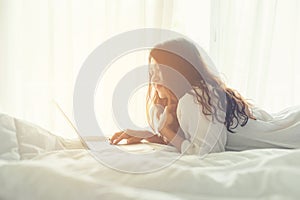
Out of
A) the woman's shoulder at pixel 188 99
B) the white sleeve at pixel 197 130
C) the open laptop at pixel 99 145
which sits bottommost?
the open laptop at pixel 99 145

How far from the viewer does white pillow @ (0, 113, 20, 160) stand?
35.4 inches

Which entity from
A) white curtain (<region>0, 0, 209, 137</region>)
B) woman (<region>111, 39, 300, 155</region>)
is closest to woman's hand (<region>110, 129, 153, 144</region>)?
woman (<region>111, 39, 300, 155</region>)

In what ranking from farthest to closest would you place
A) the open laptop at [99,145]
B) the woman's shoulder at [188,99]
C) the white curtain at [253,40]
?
1. the white curtain at [253,40]
2. the woman's shoulder at [188,99]
3. the open laptop at [99,145]

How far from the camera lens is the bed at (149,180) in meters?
0.72

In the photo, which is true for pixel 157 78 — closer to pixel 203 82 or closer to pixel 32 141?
pixel 203 82

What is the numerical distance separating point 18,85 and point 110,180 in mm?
1062

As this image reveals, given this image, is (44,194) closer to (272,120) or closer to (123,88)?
(272,120)

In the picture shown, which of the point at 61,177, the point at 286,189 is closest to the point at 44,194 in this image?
the point at 61,177

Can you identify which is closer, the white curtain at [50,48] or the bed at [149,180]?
the bed at [149,180]

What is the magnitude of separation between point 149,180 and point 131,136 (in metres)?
0.57

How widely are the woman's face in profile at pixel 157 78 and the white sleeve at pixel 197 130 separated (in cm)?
13

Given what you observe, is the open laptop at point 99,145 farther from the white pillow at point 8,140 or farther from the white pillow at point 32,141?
the white pillow at point 8,140

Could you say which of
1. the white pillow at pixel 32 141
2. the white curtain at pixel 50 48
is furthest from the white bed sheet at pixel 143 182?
the white curtain at pixel 50 48

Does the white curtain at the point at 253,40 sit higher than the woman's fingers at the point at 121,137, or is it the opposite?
the white curtain at the point at 253,40
